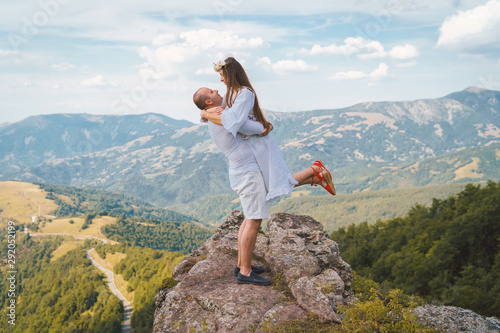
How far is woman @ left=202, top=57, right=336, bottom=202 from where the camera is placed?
6.00 metres

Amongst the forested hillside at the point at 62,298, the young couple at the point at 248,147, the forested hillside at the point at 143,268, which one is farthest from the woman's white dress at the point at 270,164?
the forested hillside at the point at 62,298

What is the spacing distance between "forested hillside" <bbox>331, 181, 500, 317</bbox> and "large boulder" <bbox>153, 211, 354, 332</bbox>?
35700 millimetres

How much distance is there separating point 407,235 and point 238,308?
227ft

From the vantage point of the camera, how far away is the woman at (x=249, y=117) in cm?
600

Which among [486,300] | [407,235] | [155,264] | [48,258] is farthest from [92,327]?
[48,258]

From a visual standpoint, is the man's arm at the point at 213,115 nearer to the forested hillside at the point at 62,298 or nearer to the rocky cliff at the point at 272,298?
the rocky cliff at the point at 272,298

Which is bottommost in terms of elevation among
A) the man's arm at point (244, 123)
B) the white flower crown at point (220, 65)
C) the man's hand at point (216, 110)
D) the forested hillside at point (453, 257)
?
the forested hillside at point (453, 257)

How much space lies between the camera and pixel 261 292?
6.62m

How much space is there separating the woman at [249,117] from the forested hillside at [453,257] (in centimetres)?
3815

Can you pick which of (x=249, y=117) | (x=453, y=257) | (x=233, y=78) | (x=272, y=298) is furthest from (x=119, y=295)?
(x=233, y=78)

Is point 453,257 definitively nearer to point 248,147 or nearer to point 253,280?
point 253,280

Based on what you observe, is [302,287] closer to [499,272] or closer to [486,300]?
[486,300]

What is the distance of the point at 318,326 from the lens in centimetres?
539

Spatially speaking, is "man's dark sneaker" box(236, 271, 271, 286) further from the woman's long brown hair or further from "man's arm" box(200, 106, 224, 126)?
the woman's long brown hair
